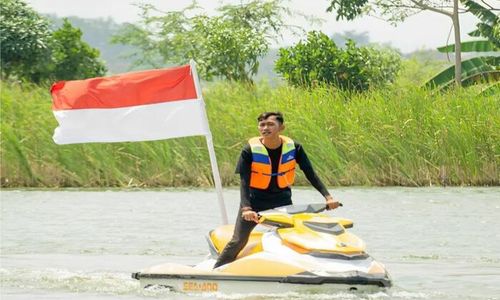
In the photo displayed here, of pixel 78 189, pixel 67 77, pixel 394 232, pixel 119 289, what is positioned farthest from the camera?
pixel 67 77

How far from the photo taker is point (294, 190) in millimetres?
24906

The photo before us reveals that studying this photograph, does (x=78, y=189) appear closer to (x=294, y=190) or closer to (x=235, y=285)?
(x=294, y=190)

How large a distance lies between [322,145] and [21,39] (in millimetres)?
23104

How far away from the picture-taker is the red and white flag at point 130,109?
13.4m

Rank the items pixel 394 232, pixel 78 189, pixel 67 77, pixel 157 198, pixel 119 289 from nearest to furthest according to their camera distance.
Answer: pixel 119 289
pixel 394 232
pixel 157 198
pixel 78 189
pixel 67 77

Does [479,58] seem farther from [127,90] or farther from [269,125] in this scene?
[269,125]

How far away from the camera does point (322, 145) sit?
998 inches

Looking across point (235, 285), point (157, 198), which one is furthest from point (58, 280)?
point (157, 198)

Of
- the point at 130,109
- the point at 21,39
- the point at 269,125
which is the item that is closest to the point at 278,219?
the point at 269,125

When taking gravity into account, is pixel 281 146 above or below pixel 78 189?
above

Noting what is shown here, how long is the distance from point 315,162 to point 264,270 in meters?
13.8

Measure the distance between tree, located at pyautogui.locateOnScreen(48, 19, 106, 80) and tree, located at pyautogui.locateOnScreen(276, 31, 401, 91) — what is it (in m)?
14.7

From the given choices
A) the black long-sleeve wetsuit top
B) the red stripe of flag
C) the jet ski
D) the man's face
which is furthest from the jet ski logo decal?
the red stripe of flag

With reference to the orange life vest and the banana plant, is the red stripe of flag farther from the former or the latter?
the banana plant
